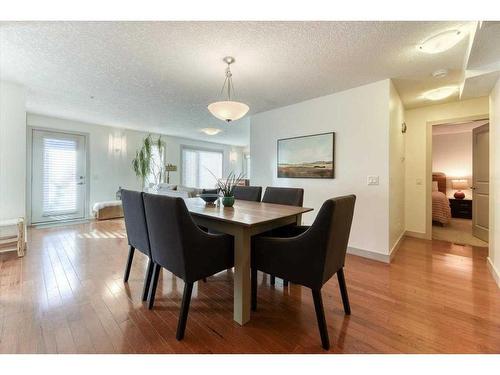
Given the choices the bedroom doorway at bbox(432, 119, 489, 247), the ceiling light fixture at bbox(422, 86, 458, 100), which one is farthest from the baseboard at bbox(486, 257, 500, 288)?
the ceiling light fixture at bbox(422, 86, 458, 100)

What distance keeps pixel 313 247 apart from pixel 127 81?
302 centimetres

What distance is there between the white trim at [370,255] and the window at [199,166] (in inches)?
209

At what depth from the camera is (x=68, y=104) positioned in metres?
3.94

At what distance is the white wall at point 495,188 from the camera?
7.57ft

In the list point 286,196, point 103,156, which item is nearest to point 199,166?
point 103,156

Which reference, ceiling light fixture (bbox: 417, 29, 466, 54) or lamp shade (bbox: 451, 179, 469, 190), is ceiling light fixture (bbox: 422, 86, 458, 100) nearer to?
ceiling light fixture (bbox: 417, 29, 466, 54)

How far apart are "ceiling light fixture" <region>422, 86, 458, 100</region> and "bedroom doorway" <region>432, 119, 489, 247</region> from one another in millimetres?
869

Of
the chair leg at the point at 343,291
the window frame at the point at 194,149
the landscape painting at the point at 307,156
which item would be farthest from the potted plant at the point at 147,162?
the chair leg at the point at 343,291

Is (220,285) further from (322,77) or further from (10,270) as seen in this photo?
(322,77)

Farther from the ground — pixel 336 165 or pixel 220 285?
pixel 336 165

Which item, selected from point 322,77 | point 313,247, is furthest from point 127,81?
point 313,247

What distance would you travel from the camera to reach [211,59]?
2332 millimetres
